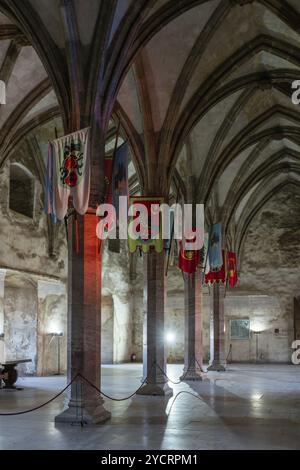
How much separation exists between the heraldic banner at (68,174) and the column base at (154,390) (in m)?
6.48

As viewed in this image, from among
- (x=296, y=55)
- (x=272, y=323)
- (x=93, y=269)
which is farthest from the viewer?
(x=272, y=323)

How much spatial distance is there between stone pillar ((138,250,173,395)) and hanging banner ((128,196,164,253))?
85 centimetres

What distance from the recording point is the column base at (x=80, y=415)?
11141 mm

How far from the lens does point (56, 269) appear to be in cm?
2484

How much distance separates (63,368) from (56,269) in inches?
164

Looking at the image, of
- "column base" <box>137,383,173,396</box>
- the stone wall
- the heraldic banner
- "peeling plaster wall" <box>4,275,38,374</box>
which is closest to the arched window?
the stone wall

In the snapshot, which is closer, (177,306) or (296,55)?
(296,55)

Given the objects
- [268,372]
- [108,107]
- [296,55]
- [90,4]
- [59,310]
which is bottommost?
[268,372]

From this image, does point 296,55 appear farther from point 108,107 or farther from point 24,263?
point 24,263

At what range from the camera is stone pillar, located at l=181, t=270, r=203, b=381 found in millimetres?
21125

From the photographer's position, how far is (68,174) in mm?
11781

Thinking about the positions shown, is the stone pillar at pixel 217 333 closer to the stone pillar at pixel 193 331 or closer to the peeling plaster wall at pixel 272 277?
the stone pillar at pixel 193 331

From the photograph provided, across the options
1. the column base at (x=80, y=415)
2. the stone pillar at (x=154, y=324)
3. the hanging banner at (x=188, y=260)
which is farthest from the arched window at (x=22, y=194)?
the column base at (x=80, y=415)

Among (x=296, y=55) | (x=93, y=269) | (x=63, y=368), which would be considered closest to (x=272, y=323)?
(x=63, y=368)
